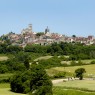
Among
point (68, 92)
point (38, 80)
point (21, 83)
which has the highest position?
point (38, 80)

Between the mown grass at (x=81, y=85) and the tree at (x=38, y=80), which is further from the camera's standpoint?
the mown grass at (x=81, y=85)

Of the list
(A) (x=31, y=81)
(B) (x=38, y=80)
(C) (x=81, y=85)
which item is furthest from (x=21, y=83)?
(C) (x=81, y=85)

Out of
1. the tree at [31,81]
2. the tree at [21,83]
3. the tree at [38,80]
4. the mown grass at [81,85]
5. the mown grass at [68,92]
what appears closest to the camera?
the mown grass at [68,92]

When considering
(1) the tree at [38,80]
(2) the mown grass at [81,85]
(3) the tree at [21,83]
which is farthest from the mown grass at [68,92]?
(3) the tree at [21,83]

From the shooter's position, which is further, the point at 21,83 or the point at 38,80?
the point at 21,83

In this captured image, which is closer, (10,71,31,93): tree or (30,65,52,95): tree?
(30,65,52,95): tree

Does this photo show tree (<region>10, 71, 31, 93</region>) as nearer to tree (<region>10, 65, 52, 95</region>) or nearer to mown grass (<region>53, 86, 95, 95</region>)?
tree (<region>10, 65, 52, 95</region>)

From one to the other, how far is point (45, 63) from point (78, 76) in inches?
1340

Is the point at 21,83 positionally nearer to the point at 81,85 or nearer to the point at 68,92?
the point at 81,85

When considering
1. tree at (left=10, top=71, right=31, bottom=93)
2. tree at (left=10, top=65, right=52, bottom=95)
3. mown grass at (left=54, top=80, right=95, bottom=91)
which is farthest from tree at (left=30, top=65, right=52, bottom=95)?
mown grass at (left=54, top=80, right=95, bottom=91)

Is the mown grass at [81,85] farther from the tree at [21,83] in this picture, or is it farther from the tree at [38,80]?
the tree at [21,83]

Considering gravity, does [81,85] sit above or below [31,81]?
below

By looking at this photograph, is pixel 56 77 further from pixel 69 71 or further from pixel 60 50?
pixel 60 50

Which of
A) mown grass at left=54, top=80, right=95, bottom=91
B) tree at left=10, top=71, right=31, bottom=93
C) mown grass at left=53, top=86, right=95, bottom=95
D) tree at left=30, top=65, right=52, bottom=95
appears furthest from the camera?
tree at left=10, top=71, right=31, bottom=93
